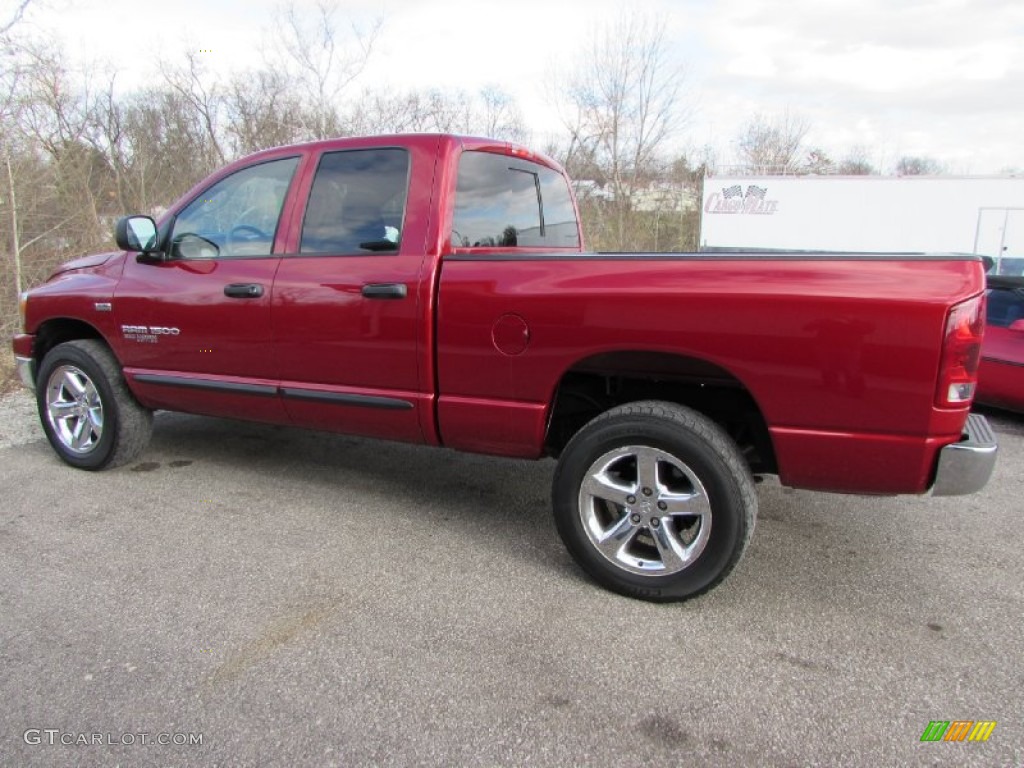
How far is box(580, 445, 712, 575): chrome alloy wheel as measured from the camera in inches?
105

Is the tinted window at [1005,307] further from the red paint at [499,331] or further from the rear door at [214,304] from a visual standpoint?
the rear door at [214,304]

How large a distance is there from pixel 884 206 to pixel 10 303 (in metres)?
19.5

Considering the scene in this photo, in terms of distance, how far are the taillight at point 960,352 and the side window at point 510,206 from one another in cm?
204

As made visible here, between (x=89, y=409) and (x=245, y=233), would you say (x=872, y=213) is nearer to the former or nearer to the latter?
(x=245, y=233)

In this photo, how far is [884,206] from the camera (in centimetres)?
1825

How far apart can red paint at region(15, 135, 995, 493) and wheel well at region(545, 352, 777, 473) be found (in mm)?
141

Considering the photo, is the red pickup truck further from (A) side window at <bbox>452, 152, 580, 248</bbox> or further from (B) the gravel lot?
(B) the gravel lot

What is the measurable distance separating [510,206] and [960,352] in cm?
227

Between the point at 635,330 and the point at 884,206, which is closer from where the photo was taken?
the point at 635,330

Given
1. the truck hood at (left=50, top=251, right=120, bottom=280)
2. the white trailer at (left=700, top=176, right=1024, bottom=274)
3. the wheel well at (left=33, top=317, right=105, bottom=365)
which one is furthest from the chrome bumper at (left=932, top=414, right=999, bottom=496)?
the white trailer at (left=700, top=176, right=1024, bottom=274)

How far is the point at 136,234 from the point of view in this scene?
3.76m

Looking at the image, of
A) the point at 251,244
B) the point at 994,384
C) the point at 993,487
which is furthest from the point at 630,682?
the point at 994,384

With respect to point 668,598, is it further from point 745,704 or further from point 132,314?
point 132,314

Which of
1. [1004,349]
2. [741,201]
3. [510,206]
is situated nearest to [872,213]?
[741,201]
